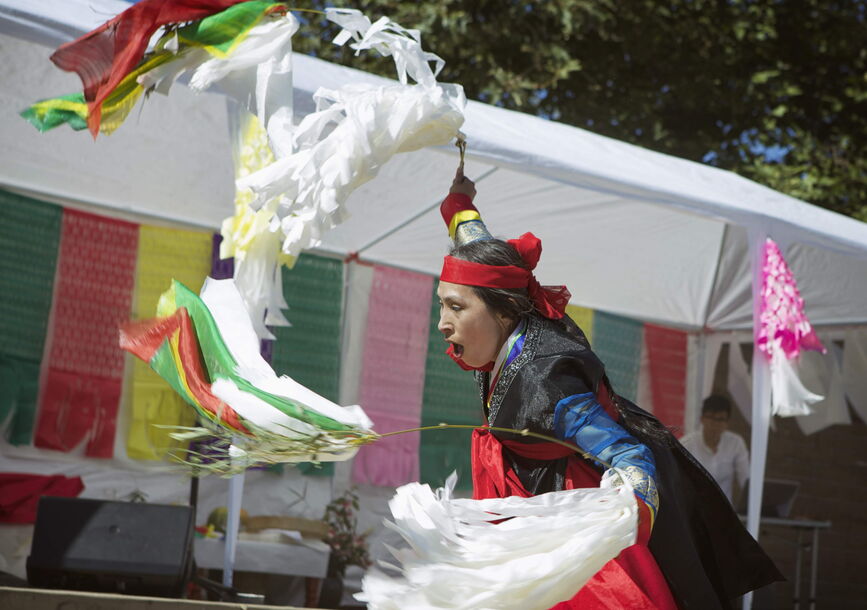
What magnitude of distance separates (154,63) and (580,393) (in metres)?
1.80

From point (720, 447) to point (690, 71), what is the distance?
14.9 feet

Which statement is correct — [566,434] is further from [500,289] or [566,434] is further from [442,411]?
[442,411]

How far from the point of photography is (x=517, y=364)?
217cm

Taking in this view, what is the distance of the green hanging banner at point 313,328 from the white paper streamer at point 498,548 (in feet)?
16.3

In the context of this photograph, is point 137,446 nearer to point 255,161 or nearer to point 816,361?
point 255,161

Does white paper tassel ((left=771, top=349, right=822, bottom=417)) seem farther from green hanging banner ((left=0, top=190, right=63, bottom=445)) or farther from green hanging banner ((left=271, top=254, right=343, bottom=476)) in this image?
green hanging banner ((left=0, top=190, right=63, bottom=445))

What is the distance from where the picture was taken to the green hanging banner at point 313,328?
6680 mm

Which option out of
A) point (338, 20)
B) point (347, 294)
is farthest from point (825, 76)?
point (338, 20)

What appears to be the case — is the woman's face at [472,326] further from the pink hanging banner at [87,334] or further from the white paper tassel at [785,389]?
the pink hanging banner at [87,334]

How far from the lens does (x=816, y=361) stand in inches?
307

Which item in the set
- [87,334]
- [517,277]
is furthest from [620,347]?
[517,277]

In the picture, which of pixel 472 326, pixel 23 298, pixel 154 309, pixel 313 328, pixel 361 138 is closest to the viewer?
pixel 472 326

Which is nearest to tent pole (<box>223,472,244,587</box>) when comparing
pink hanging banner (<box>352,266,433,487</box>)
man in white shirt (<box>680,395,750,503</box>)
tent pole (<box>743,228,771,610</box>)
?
pink hanging banner (<box>352,266,433,487</box>)

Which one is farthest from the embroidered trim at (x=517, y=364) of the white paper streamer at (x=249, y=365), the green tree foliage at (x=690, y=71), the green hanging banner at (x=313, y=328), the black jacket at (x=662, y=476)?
the green tree foliage at (x=690, y=71)
